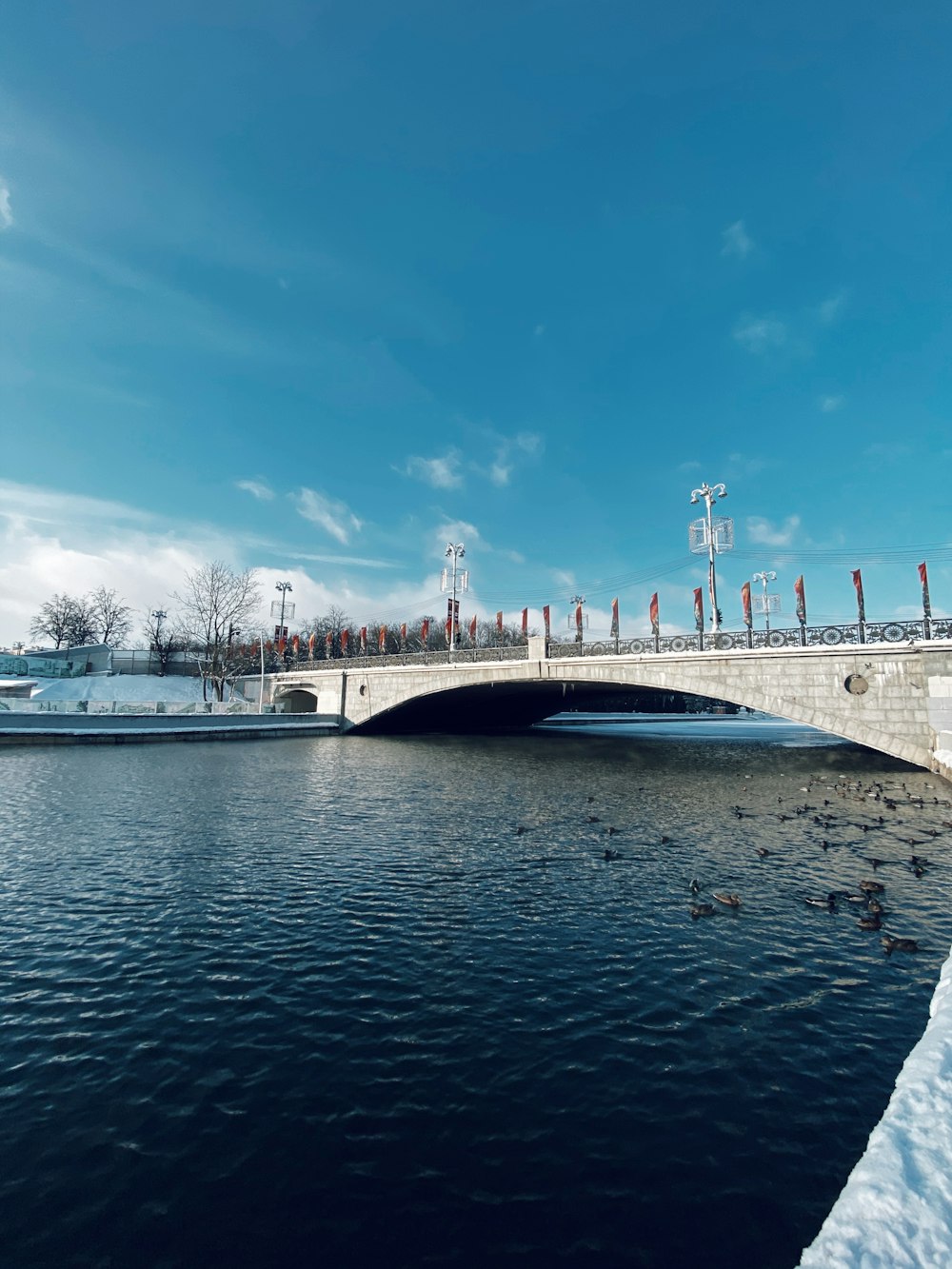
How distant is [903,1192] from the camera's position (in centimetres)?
449

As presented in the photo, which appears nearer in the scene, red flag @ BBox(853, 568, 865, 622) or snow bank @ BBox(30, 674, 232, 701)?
red flag @ BBox(853, 568, 865, 622)

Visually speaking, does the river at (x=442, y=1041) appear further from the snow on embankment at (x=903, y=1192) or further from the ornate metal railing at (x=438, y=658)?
the ornate metal railing at (x=438, y=658)

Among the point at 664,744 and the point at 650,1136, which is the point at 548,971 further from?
the point at 664,744

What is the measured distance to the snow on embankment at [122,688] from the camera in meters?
64.4

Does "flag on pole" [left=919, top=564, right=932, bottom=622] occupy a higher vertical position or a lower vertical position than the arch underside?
higher

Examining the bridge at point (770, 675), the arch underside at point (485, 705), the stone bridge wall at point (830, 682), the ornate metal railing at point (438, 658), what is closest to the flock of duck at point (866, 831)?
the stone bridge wall at point (830, 682)

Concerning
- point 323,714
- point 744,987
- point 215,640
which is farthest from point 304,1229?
point 215,640

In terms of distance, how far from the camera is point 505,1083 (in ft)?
21.2

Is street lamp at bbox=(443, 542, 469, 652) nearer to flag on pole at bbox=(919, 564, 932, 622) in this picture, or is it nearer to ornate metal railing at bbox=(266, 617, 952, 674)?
ornate metal railing at bbox=(266, 617, 952, 674)

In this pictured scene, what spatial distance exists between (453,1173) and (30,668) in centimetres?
8083

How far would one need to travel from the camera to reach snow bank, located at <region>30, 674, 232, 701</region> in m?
64.4

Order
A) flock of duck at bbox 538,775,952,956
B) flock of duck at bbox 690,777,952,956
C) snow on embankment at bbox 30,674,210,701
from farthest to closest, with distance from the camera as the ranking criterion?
snow on embankment at bbox 30,674,210,701, flock of duck at bbox 538,775,952,956, flock of duck at bbox 690,777,952,956

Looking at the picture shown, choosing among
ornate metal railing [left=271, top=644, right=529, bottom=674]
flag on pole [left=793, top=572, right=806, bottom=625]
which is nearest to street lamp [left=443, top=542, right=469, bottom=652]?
ornate metal railing [left=271, top=644, right=529, bottom=674]

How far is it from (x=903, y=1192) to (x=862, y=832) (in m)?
15.8
